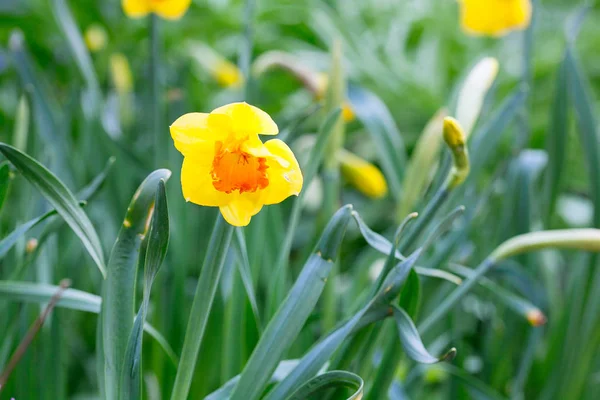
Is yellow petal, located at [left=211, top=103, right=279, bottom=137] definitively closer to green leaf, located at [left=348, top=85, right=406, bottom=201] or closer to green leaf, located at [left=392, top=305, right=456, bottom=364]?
green leaf, located at [left=392, top=305, right=456, bottom=364]

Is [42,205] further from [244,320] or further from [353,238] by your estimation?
[353,238]

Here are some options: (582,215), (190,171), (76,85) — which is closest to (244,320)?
(190,171)

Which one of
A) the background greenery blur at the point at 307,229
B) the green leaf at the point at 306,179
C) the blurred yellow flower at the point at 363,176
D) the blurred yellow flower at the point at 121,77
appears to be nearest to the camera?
the green leaf at the point at 306,179

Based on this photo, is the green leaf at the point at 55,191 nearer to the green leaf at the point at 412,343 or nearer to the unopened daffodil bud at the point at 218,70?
the green leaf at the point at 412,343

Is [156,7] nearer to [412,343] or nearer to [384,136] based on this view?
[384,136]

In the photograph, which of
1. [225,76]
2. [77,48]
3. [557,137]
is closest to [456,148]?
[557,137]

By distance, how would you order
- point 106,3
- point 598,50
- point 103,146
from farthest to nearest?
point 106,3 → point 598,50 → point 103,146

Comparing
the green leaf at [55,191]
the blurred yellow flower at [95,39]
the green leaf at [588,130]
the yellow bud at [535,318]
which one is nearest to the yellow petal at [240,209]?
the green leaf at [55,191]
